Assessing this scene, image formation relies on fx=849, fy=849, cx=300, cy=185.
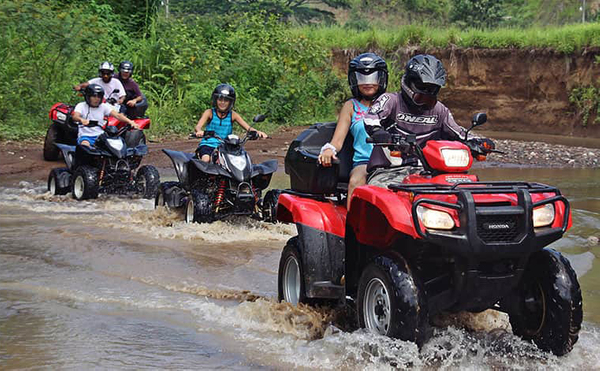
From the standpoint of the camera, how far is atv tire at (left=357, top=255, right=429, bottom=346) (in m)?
4.70

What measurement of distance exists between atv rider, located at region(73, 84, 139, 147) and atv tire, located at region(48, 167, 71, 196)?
56 cm

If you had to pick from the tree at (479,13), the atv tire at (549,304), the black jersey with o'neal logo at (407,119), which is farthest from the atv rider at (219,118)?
the tree at (479,13)

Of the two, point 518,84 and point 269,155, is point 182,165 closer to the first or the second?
point 269,155

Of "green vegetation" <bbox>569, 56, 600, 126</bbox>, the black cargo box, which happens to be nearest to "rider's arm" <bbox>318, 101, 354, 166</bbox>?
the black cargo box

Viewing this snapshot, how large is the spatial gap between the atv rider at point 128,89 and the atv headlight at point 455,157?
11093 mm

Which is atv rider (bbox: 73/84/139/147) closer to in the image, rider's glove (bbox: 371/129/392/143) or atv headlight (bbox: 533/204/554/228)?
rider's glove (bbox: 371/129/392/143)

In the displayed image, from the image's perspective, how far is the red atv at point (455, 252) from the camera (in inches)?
182

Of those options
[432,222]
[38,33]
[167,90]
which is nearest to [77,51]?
[38,33]

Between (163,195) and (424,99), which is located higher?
(424,99)

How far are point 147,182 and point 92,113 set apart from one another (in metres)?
1.42

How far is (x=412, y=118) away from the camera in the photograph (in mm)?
5648

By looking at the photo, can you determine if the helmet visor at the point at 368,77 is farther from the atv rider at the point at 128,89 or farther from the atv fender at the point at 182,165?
the atv rider at the point at 128,89

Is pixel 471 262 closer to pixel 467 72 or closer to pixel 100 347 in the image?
pixel 100 347

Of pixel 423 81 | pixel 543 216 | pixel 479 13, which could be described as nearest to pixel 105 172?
pixel 423 81
